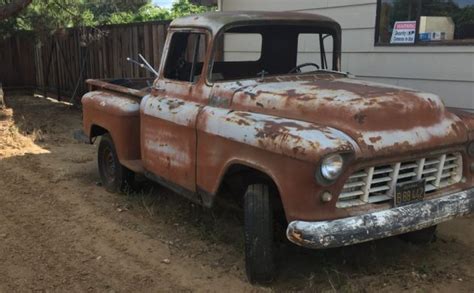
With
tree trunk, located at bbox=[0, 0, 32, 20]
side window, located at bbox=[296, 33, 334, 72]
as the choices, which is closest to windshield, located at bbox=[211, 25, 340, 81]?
side window, located at bbox=[296, 33, 334, 72]

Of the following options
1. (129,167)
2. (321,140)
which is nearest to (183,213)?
(129,167)

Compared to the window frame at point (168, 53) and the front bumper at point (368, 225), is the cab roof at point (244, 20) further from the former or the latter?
the front bumper at point (368, 225)

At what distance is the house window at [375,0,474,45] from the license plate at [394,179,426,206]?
2.74 m

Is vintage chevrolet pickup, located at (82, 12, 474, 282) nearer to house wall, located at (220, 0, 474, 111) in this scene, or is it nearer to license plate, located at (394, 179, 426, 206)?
license plate, located at (394, 179, 426, 206)

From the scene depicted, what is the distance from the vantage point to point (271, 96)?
169 inches

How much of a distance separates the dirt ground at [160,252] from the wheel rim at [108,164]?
0.69ft

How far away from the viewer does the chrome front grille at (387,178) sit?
3.66 metres

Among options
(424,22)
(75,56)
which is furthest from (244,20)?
(75,56)

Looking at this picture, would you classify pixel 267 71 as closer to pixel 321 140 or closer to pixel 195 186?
pixel 195 186

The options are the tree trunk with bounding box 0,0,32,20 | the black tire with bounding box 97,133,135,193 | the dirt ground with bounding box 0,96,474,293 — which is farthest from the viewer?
the tree trunk with bounding box 0,0,32,20

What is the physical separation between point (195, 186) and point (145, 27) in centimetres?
741

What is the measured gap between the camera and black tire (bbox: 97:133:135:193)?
20.7 ft

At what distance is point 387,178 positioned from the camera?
3785 millimetres

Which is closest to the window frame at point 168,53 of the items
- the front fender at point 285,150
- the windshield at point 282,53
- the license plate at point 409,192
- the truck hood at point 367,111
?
the windshield at point 282,53
